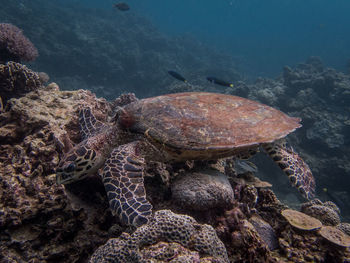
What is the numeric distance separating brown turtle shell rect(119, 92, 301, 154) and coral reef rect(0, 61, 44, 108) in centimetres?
300

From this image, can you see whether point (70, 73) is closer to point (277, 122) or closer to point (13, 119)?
point (13, 119)

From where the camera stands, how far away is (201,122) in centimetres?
322

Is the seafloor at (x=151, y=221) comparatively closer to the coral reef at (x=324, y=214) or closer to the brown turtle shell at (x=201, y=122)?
the coral reef at (x=324, y=214)

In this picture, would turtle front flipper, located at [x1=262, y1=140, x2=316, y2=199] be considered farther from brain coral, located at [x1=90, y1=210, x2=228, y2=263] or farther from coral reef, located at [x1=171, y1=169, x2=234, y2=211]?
brain coral, located at [x1=90, y1=210, x2=228, y2=263]

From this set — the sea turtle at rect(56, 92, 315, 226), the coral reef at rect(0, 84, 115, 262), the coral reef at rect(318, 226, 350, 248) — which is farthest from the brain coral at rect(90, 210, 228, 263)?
the coral reef at rect(318, 226, 350, 248)

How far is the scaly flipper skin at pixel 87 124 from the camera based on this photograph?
12.1ft

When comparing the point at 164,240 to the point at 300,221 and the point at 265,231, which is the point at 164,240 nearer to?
the point at 265,231

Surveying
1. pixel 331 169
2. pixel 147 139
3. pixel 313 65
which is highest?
pixel 147 139

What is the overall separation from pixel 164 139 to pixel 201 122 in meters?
0.69

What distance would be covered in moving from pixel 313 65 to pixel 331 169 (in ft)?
50.9

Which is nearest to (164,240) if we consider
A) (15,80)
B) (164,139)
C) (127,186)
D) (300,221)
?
(127,186)

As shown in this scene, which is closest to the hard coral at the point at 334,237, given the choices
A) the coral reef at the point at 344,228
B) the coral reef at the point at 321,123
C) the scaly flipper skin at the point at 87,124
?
the coral reef at the point at 344,228

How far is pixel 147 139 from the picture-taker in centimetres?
319

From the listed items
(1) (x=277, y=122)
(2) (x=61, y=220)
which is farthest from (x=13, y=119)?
(1) (x=277, y=122)
